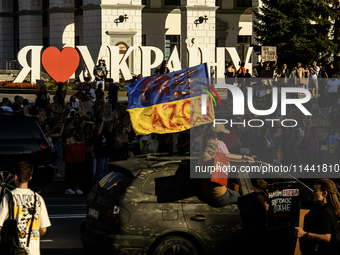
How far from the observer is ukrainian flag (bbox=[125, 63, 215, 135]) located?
12844 mm

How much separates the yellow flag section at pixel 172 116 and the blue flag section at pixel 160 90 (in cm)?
10

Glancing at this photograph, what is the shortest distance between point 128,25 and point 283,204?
3986cm

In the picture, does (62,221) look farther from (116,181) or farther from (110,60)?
(110,60)

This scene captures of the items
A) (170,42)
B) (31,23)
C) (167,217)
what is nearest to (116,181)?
(167,217)

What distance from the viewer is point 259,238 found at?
33.2 feet

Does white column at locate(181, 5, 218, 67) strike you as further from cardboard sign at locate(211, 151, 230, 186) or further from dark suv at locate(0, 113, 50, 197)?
cardboard sign at locate(211, 151, 230, 186)

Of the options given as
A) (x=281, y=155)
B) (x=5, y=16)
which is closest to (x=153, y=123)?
(x=281, y=155)

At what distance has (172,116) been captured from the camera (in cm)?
1284

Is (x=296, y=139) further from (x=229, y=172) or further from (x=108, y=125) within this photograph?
(x=229, y=172)

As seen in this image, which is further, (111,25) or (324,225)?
(111,25)

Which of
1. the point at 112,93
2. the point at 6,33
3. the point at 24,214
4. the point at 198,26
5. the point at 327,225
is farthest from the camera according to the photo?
the point at 6,33

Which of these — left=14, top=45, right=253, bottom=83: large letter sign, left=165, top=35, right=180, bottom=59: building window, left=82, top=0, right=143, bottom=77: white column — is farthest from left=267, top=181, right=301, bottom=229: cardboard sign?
left=165, top=35, right=180, bottom=59: building window

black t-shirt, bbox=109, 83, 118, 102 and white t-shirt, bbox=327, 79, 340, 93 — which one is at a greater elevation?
white t-shirt, bbox=327, 79, 340, 93

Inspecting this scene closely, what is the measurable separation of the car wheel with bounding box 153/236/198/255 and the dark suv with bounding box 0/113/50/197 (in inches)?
311
